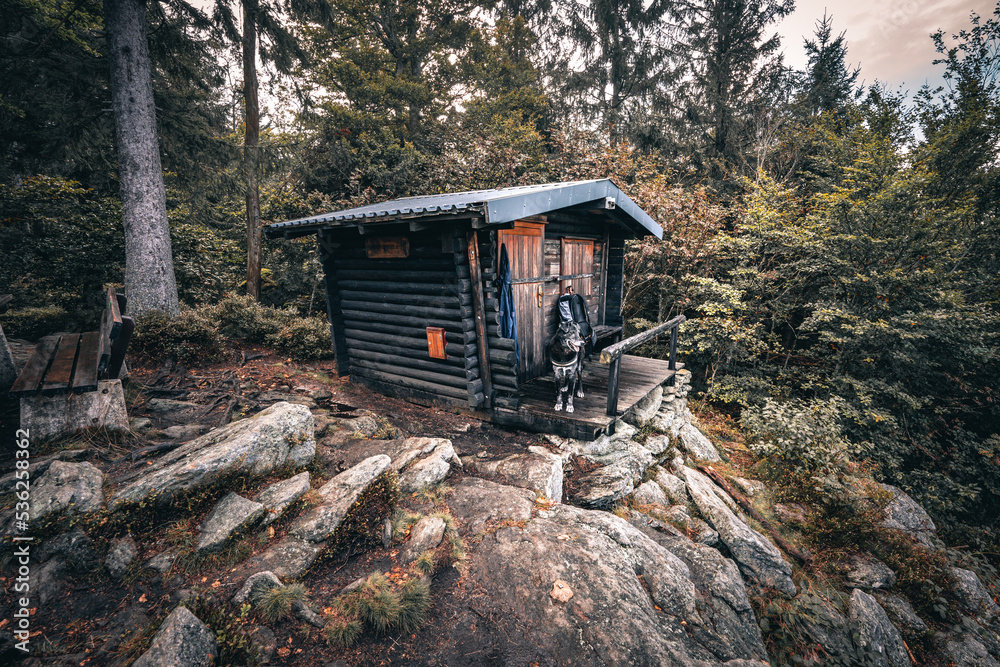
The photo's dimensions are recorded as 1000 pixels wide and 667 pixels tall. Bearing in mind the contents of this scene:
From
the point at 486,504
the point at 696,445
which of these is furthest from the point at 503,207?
the point at 696,445

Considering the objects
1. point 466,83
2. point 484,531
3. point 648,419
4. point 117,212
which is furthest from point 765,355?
point 117,212

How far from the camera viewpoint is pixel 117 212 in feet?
29.3

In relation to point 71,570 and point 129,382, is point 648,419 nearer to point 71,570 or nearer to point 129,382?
point 71,570

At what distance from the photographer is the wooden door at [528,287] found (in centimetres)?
628

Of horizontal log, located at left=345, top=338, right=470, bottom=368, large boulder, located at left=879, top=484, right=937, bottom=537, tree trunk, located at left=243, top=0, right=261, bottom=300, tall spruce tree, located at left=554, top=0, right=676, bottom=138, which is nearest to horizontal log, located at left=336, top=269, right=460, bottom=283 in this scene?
horizontal log, located at left=345, top=338, right=470, bottom=368

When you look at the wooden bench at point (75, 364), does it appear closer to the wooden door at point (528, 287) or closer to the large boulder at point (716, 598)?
the wooden door at point (528, 287)

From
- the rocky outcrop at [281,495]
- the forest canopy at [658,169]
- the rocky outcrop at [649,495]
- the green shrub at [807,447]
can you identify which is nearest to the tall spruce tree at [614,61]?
the forest canopy at [658,169]

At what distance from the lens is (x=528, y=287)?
6.68 metres

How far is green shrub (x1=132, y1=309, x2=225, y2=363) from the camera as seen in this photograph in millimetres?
6719

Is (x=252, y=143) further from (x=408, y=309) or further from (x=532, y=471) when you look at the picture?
(x=532, y=471)

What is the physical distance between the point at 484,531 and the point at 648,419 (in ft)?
14.5

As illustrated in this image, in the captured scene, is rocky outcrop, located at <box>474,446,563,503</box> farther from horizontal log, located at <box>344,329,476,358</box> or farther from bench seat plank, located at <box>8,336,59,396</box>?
bench seat plank, located at <box>8,336,59,396</box>

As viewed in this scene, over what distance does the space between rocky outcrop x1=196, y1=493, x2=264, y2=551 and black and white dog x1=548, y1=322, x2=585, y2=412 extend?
13.2 ft

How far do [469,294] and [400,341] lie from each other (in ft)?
6.40
